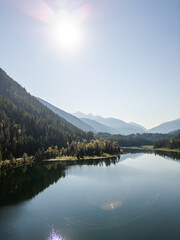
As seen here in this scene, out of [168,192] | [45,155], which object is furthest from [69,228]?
[45,155]

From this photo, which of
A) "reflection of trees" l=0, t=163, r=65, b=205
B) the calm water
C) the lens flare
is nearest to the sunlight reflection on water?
the calm water

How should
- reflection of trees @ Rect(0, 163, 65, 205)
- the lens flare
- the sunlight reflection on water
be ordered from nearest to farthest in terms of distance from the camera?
the sunlight reflection on water, the lens flare, reflection of trees @ Rect(0, 163, 65, 205)

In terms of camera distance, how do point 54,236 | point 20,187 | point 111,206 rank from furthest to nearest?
point 20,187, point 111,206, point 54,236

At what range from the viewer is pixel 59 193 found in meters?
60.9

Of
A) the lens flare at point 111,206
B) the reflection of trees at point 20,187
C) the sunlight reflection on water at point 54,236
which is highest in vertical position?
the reflection of trees at point 20,187

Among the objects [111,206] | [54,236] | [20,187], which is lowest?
[54,236]

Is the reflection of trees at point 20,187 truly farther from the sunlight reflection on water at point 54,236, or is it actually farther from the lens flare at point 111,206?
the lens flare at point 111,206

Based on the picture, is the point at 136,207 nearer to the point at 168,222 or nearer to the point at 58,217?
the point at 168,222

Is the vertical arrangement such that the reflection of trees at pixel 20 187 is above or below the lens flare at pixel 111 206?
above

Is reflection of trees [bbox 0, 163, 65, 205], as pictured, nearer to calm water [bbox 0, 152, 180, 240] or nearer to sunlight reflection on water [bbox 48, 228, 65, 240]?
calm water [bbox 0, 152, 180, 240]

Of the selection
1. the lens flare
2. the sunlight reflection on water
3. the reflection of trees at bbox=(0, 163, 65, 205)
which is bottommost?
the sunlight reflection on water

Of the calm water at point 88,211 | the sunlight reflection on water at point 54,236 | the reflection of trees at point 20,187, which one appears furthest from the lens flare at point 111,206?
the reflection of trees at point 20,187

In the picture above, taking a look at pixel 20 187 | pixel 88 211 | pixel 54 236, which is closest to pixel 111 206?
pixel 88 211

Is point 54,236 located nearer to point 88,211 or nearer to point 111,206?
point 88,211
